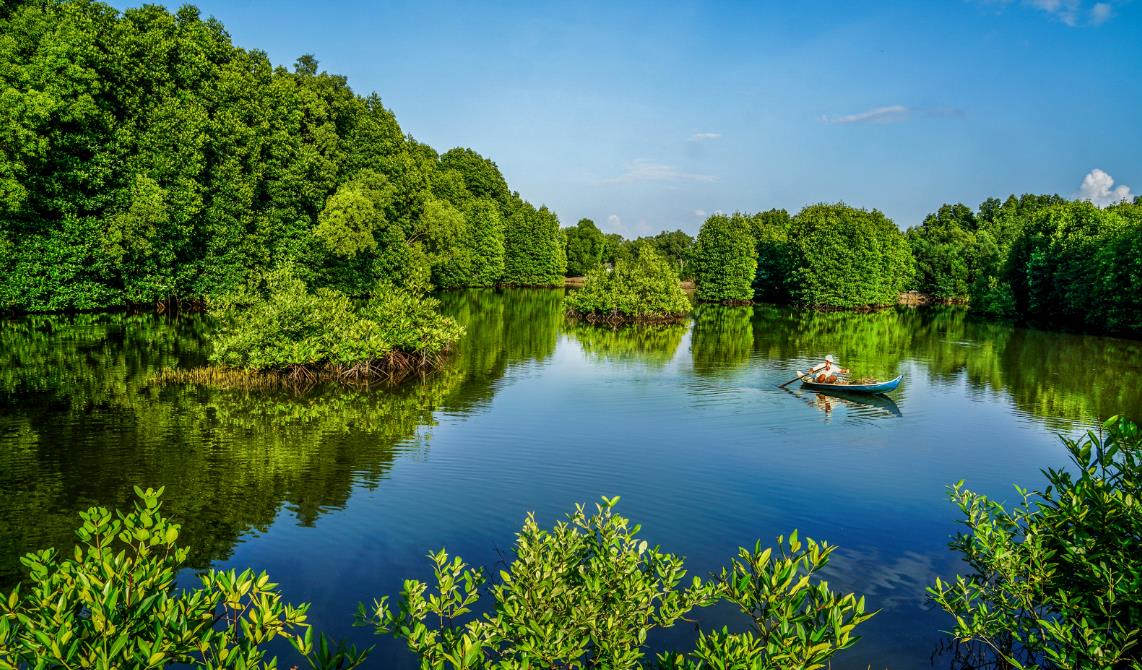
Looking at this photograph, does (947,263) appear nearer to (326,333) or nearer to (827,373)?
(827,373)

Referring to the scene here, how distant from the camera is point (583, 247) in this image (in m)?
125

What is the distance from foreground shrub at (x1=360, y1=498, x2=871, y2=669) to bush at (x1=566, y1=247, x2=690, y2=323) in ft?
157

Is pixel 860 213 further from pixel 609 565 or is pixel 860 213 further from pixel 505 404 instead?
pixel 609 565

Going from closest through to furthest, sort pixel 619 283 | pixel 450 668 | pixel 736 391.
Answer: pixel 450 668
pixel 736 391
pixel 619 283

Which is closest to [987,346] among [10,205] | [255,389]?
[255,389]

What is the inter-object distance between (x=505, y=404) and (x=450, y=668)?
16.9 meters

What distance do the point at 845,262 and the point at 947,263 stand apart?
24.9 metres

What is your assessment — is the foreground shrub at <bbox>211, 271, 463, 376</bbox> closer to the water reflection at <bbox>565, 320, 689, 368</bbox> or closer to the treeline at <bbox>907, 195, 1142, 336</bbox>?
the water reflection at <bbox>565, 320, 689, 368</bbox>

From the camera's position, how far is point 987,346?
4431 centimetres

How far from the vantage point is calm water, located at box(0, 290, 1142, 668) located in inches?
480

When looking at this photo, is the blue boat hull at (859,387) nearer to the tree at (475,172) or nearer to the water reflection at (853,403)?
the water reflection at (853,403)

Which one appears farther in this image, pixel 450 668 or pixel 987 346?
pixel 987 346

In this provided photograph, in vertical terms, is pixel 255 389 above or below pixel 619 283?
below

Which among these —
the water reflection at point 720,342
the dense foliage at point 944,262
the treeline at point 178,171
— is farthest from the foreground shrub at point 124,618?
the dense foliage at point 944,262
